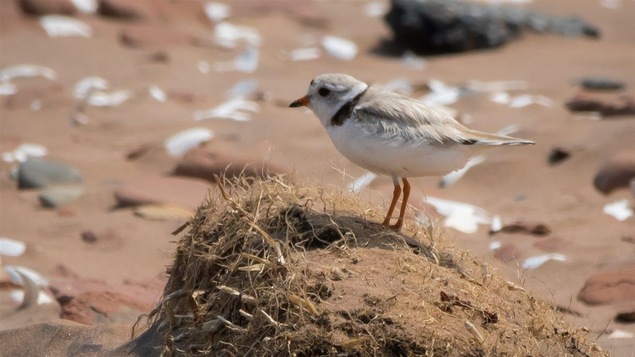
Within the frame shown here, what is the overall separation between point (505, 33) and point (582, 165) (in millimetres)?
5177

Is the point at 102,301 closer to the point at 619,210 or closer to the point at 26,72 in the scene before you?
the point at 619,210

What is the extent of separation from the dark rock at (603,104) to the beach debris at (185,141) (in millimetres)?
3914

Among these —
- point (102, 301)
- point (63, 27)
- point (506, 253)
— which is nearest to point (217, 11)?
point (63, 27)

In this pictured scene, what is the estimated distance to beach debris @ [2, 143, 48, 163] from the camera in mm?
9641

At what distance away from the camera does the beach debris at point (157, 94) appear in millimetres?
11430

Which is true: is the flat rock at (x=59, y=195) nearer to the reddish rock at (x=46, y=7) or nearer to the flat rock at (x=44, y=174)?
the flat rock at (x=44, y=174)

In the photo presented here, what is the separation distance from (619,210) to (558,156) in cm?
138

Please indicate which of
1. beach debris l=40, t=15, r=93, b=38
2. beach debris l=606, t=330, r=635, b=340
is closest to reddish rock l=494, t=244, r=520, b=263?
beach debris l=606, t=330, r=635, b=340

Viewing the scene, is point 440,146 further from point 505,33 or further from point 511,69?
point 505,33

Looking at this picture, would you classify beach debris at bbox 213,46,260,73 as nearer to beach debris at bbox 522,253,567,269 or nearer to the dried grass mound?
beach debris at bbox 522,253,567,269

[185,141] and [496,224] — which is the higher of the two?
[496,224]

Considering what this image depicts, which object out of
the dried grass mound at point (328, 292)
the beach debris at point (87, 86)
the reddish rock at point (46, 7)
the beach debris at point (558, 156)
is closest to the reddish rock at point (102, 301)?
the dried grass mound at point (328, 292)

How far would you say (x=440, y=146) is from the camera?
16.2 feet

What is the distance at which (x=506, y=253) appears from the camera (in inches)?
281
